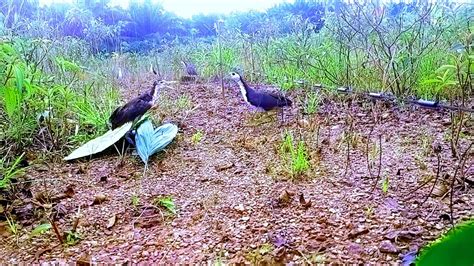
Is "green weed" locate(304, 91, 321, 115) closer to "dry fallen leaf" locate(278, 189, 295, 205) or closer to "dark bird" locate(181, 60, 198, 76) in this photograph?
"dry fallen leaf" locate(278, 189, 295, 205)

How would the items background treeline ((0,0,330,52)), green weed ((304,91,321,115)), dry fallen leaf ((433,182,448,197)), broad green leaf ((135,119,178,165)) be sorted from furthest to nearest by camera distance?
1. background treeline ((0,0,330,52))
2. green weed ((304,91,321,115))
3. broad green leaf ((135,119,178,165))
4. dry fallen leaf ((433,182,448,197))

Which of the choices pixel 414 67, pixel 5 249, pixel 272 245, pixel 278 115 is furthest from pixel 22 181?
pixel 414 67

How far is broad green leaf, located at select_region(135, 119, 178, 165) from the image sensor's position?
1.54m

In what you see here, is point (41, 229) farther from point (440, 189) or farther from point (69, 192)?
point (440, 189)

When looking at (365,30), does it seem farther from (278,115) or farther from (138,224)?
(138,224)

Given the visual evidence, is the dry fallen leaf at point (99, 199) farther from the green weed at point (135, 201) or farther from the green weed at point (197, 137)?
the green weed at point (197, 137)

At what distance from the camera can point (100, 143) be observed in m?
1.66

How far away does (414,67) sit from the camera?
208 cm

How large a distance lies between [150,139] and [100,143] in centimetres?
22

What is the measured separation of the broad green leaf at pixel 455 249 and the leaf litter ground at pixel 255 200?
22.7 inches

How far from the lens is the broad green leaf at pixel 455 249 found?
0.78ft

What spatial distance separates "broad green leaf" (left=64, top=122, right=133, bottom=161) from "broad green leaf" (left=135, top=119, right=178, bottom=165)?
63mm

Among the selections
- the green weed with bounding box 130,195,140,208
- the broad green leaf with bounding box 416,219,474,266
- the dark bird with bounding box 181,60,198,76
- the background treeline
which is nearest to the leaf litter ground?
the green weed with bounding box 130,195,140,208

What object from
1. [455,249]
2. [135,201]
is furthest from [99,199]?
[455,249]
